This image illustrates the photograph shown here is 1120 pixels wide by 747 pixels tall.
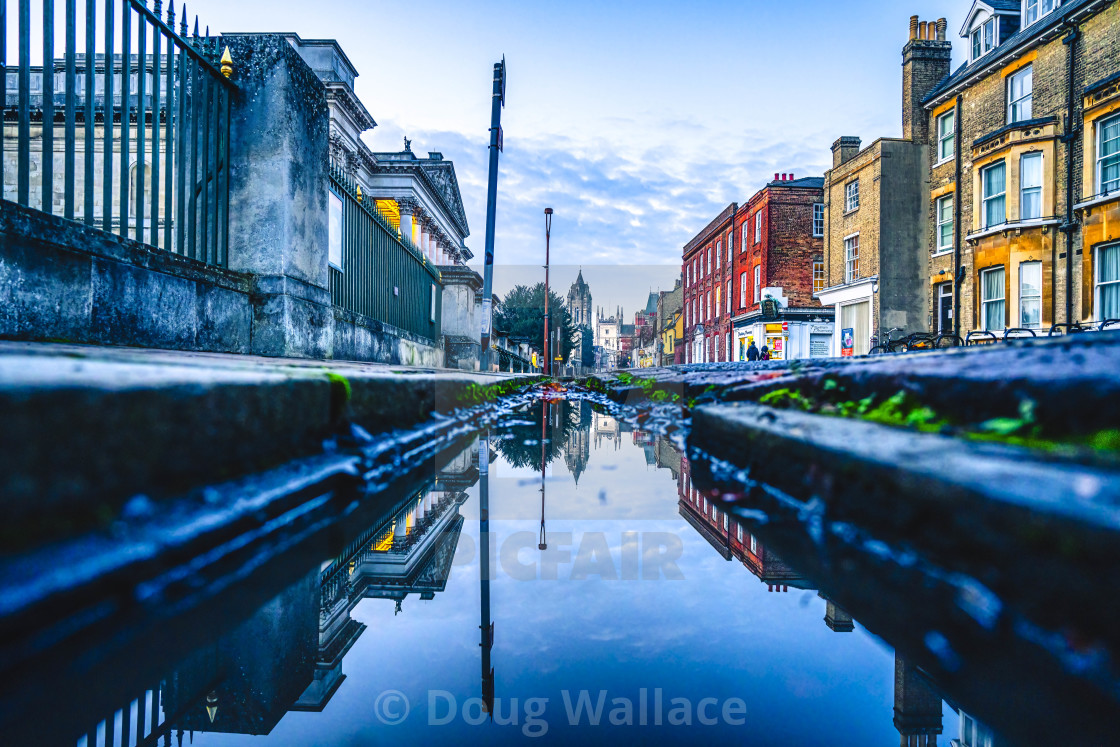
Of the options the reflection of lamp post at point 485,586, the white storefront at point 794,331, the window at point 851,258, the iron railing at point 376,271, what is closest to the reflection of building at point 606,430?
the reflection of lamp post at point 485,586

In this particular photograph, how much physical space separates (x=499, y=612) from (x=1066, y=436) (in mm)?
1216

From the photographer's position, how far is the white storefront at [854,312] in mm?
21516

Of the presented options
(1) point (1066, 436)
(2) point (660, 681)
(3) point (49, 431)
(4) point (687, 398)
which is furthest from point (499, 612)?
(4) point (687, 398)

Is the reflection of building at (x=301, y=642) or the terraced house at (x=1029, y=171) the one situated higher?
the terraced house at (x=1029, y=171)

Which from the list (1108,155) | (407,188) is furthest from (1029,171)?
(407,188)

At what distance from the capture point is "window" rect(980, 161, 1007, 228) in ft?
53.3

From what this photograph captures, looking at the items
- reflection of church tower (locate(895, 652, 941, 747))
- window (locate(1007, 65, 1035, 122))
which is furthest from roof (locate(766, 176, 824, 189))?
reflection of church tower (locate(895, 652, 941, 747))

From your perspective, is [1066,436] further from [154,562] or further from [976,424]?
[154,562]

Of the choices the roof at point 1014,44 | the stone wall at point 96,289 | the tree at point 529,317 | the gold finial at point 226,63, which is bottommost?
the stone wall at point 96,289

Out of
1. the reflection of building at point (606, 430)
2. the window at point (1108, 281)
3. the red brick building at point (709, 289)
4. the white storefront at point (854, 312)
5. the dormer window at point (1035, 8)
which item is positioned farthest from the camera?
the red brick building at point (709, 289)

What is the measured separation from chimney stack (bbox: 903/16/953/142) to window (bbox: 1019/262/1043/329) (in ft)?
23.9

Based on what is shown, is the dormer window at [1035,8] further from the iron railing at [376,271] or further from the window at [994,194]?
the iron railing at [376,271]

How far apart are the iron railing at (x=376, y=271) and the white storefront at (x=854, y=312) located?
1676cm

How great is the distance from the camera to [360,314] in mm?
7582
